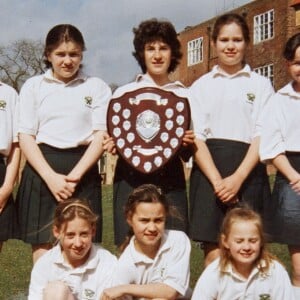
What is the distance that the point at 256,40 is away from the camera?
39469 millimetres

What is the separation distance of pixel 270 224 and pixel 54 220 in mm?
1570

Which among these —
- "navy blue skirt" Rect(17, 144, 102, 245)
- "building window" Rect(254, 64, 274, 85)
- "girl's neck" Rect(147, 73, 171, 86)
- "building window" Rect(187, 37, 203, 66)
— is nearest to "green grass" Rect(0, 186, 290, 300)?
"navy blue skirt" Rect(17, 144, 102, 245)

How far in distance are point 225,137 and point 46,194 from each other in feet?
4.58

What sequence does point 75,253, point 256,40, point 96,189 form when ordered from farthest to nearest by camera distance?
point 256,40 → point 96,189 → point 75,253

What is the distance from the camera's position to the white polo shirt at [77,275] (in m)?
5.47

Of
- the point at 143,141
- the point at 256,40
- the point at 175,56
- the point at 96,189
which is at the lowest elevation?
the point at 96,189

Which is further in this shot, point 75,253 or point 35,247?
point 35,247

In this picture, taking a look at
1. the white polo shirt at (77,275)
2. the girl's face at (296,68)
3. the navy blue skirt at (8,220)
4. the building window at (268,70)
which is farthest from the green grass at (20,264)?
the building window at (268,70)

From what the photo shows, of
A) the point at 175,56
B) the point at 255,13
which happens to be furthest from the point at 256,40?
the point at 175,56

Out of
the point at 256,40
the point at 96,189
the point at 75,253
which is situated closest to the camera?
the point at 75,253

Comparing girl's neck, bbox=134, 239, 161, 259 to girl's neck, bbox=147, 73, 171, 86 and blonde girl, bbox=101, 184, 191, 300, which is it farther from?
girl's neck, bbox=147, 73, 171, 86

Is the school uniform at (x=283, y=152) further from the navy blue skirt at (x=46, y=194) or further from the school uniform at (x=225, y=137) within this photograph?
the navy blue skirt at (x=46, y=194)

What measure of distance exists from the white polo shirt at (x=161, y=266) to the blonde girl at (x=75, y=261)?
5.4 inches

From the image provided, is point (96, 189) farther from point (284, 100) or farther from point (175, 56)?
point (284, 100)
